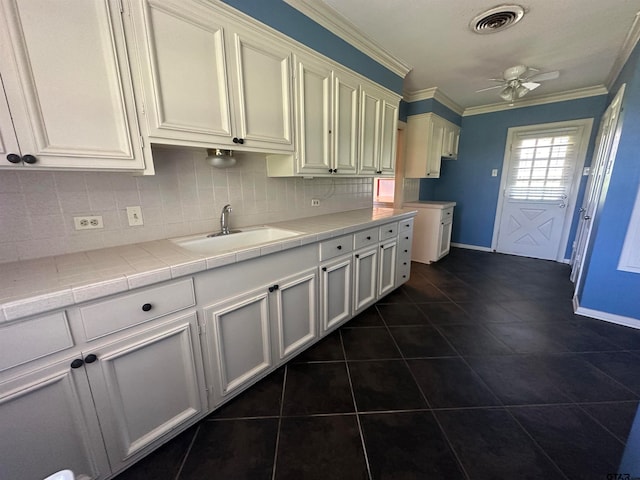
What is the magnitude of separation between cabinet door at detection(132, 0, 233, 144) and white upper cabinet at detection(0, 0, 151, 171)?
0.30 ft

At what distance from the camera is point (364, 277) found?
2.38m

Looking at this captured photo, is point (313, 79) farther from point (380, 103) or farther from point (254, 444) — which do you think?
point (254, 444)

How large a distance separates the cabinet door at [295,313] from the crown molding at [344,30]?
1.87m

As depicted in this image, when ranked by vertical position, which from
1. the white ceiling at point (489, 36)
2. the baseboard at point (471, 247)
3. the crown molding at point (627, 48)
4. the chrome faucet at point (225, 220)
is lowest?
the baseboard at point (471, 247)

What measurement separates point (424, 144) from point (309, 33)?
2.48m

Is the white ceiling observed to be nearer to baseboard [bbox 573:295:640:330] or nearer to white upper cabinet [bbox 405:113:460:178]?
white upper cabinet [bbox 405:113:460:178]

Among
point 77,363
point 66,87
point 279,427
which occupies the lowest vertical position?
point 279,427

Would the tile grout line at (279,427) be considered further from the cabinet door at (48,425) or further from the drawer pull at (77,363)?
the drawer pull at (77,363)

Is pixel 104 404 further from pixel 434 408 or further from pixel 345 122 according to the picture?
pixel 345 122

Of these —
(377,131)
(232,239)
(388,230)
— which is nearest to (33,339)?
(232,239)

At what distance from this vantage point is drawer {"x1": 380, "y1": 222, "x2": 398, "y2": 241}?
2.50 metres

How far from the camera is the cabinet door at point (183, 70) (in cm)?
117

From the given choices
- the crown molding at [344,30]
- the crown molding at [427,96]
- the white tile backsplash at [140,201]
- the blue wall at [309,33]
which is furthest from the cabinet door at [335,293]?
the crown molding at [427,96]

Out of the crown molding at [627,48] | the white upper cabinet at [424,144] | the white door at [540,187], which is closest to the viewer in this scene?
the crown molding at [627,48]
